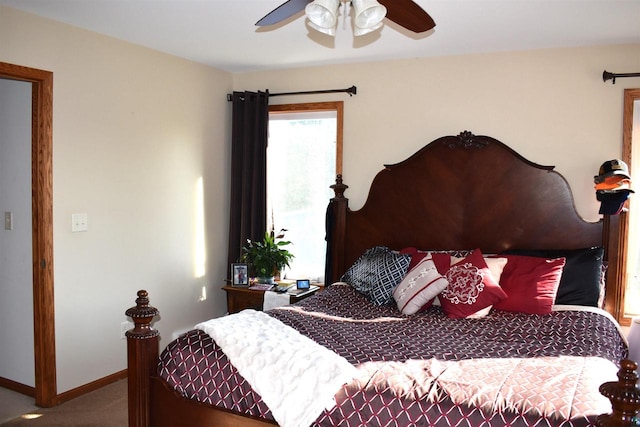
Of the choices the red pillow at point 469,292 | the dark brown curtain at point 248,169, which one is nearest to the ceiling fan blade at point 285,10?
the red pillow at point 469,292

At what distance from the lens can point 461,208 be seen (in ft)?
12.6

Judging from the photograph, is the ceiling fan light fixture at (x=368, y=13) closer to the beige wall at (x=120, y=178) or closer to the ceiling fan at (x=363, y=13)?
the ceiling fan at (x=363, y=13)

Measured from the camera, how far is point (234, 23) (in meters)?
3.30

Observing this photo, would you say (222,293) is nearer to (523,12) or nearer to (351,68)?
(351,68)

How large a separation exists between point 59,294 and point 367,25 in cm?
258

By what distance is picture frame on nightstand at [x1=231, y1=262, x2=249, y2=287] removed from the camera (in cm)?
421

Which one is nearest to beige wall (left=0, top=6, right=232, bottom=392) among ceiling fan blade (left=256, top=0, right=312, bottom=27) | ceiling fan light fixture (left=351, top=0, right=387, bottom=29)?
ceiling fan blade (left=256, top=0, right=312, bottom=27)

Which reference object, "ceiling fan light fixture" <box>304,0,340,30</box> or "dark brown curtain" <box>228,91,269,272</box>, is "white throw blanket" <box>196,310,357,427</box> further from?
"dark brown curtain" <box>228,91,269,272</box>

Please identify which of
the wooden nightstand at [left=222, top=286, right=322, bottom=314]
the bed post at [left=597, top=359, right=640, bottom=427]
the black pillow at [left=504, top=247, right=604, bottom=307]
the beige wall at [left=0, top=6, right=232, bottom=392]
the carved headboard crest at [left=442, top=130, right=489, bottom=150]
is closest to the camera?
the bed post at [left=597, top=359, right=640, bottom=427]

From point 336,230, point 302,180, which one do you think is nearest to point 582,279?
point 336,230

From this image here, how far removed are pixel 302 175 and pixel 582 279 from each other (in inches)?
91.4

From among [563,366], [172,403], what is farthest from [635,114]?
[172,403]

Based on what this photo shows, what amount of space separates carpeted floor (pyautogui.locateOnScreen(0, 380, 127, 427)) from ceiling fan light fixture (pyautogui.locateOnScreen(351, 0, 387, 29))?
2617 mm

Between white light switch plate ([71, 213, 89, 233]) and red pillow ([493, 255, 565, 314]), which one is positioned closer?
red pillow ([493, 255, 565, 314])
